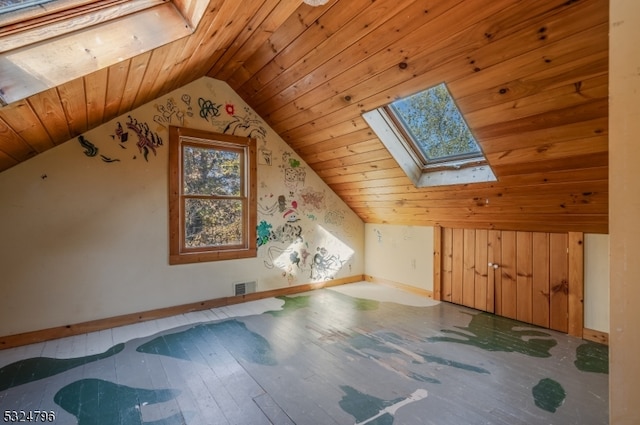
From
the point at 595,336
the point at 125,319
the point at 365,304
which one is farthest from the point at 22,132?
the point at 595,336

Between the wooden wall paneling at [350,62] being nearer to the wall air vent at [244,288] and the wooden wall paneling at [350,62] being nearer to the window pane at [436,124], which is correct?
the window pane at [436,124]

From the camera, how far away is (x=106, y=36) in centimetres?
135

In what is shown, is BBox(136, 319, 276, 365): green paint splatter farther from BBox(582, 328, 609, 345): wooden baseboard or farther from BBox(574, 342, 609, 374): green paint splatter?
BBox(582, 328, 609, 345): wooden baseboard

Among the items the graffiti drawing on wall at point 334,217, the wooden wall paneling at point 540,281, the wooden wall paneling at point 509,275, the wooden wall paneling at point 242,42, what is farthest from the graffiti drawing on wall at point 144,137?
the wooden wall paneling at point 540,281

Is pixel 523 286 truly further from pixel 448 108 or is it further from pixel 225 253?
pixel 225 253

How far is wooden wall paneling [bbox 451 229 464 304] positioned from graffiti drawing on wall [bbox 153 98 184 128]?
3.17 meters

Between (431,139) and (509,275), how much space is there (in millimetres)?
1550

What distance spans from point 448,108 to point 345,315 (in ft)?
6.95

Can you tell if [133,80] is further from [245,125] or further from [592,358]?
[592,358]

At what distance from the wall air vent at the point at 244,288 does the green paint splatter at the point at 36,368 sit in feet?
4.19

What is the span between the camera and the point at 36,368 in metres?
2.06

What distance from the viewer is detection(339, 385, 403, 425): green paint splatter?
1559 millimetres

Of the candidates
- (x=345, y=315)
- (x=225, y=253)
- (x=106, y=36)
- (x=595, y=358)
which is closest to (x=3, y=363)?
(x=225, y=253)

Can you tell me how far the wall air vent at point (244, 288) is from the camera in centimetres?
343
